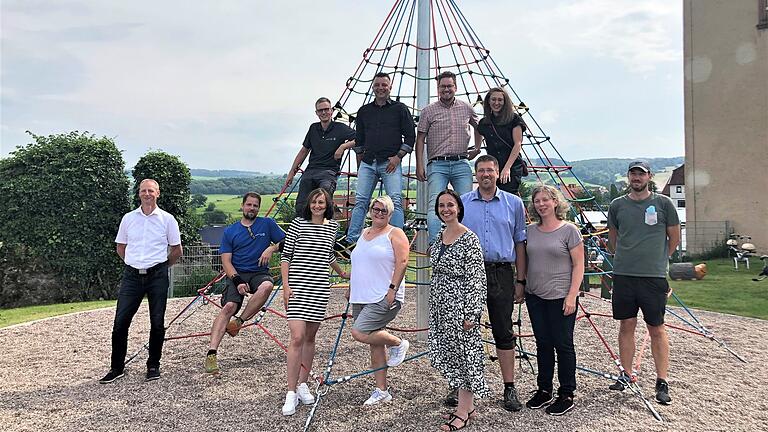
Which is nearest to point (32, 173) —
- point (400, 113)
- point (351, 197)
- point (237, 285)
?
point (351, 197)

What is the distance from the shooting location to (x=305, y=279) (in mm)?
3746

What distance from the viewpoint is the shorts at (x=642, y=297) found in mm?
3883

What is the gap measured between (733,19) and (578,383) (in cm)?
1574

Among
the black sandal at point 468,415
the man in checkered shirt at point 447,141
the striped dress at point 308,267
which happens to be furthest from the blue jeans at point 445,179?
the black sandal at point 468,415

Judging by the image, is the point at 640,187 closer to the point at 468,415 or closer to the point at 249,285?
the point at 468,415

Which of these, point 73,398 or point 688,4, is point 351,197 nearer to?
point 73,398

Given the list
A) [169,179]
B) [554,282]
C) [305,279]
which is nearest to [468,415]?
[554,282]

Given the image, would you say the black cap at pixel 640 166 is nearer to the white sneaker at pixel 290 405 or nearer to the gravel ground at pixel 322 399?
the gravel ground at pixel 322 399

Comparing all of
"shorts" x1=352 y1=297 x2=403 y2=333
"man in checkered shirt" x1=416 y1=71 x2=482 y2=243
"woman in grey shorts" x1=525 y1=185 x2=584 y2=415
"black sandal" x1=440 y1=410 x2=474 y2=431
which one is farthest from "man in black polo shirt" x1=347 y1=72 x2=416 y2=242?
"black sandal" x1=440 y1=410 x2=474 y2=431

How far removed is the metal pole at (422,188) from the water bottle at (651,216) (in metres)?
2.26

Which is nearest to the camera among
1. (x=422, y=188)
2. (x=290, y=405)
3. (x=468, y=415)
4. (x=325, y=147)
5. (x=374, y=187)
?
(x=468, y=415)

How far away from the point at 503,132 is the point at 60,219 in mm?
12632

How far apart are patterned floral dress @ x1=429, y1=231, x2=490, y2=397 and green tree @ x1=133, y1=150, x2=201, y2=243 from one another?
41.5 ft

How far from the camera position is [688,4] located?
16.1m
